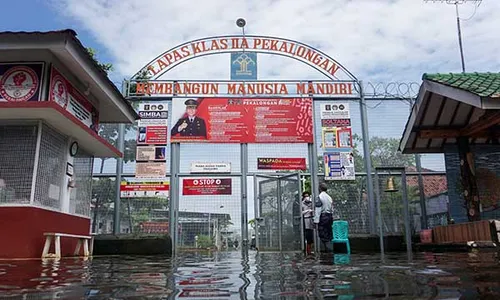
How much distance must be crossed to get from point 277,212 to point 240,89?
4.08 meters

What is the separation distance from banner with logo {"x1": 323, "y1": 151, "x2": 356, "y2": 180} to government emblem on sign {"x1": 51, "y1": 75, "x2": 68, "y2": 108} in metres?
7.56

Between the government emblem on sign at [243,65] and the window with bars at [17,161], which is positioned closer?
the window with bars at [17,161]

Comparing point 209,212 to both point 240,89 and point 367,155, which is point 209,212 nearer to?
point 240,89

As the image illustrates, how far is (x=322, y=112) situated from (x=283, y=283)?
11.0 m

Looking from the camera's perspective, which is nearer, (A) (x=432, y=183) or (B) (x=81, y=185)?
(B) (x=81, y=185)

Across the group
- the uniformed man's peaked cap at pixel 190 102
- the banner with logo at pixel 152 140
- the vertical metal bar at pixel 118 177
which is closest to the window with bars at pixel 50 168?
the vertical metal bar at pixel 118 177

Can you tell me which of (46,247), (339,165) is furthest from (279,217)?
(46,247)

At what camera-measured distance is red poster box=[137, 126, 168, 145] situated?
1254cm

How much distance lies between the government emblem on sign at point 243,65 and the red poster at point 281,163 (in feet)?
9.37

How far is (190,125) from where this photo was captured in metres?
12.8

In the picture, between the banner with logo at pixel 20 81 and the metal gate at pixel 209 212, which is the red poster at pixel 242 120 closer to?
the metal gate at pixel 209 212

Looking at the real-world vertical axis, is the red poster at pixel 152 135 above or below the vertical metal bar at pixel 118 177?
above

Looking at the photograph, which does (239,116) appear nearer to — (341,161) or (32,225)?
(341,161)

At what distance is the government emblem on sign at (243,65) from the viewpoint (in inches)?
539
